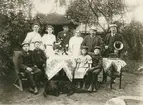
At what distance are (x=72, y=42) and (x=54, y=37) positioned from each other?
251 millimetres

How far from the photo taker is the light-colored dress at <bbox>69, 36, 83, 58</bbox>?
340 cm

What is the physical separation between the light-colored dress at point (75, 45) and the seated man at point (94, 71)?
0.24m

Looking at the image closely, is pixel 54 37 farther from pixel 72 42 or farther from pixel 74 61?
pixel 74 61

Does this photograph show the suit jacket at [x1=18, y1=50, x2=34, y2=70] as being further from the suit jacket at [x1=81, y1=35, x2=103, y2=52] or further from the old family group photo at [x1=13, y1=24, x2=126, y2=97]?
the suit jacket at [x1=81, y1=35, x2=103, y2=52]

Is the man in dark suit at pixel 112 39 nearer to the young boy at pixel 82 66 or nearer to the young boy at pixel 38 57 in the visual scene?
the young boy at pixel 82 66

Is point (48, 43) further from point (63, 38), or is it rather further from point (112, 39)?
point (112, 39)

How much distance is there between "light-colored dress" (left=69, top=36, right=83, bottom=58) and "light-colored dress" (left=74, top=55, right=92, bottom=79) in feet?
0.49

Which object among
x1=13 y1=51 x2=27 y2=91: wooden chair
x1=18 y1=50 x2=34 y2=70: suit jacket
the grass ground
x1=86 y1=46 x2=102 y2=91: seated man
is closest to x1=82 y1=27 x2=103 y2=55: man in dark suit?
x1=86 y1=46 x2=102 y2=91: seated man

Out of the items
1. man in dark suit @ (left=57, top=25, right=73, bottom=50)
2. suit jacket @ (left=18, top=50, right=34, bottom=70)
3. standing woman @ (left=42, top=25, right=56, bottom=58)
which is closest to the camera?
suit jacket @ (left=18, top=50, right=34, bottom=70)

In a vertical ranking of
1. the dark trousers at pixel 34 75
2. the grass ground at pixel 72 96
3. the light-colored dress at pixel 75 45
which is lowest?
the grass ground at pixel 72 96

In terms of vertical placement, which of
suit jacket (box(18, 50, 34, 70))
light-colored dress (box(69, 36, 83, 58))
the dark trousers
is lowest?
the dark trousers

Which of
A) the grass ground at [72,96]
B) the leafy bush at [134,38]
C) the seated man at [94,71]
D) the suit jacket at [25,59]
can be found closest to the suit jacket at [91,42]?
the seated man at [94,71]

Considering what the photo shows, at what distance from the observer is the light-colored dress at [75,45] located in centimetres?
340

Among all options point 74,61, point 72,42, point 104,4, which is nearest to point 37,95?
point 74,61
